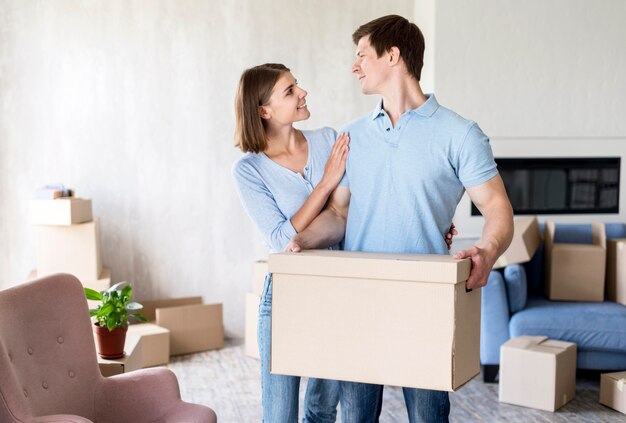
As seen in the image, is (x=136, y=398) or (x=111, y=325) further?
(x=111, y=325)

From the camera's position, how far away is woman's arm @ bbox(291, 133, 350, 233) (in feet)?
6.41

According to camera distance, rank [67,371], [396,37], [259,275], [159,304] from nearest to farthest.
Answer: [396,37]
[67,371]
[259,275]
[159,304]

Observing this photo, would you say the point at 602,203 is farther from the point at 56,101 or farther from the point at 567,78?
the point at 56,101

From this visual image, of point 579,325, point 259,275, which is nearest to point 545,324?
point 579,325

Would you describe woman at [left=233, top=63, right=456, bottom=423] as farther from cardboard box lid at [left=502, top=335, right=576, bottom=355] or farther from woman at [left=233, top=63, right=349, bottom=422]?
cardboard box lid at [left=502, top=335, right=576, bottom=355]

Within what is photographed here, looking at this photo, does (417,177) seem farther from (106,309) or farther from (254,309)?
(254,309)

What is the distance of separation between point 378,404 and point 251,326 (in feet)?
8.72

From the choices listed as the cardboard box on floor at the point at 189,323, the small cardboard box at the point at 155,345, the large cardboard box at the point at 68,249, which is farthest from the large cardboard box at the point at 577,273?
the large cardboard box at the point at 68,249

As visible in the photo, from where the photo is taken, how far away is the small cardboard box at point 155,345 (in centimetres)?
421

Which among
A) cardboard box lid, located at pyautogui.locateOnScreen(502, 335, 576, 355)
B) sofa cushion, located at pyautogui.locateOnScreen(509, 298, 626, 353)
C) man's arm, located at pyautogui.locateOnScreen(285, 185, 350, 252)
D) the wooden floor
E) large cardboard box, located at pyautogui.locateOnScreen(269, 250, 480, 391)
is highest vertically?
man's arm, located at pyautogui.locateOnScreen(285, 185, 350, 252)

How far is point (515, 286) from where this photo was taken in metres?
3.85

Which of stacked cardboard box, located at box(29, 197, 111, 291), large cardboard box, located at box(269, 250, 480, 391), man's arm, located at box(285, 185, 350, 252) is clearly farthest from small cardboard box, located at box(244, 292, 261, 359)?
large cardboard box, located at box(269, 250, 480, 391)

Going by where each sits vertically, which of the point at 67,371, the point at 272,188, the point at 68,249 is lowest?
the point at 67,371

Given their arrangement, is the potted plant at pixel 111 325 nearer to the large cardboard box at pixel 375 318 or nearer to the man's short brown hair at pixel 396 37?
the large cardboard box at pixel 375 318
